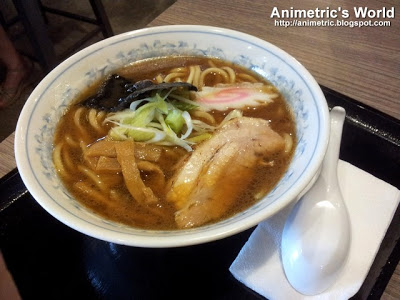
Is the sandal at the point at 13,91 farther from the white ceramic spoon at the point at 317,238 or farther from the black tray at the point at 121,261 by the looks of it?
the white ceramic spoon at the point at 317,238

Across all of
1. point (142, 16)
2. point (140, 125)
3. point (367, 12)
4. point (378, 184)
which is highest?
point (140, 125)

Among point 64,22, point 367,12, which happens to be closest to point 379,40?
point 367,12

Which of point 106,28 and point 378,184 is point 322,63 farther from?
point 106,28

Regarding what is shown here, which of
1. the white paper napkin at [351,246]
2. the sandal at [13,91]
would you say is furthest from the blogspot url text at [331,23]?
the sandal at [13,91]

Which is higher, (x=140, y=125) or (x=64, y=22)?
(x=140, y=125)

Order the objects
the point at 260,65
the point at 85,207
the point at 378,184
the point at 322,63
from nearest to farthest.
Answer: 1. the point at 85,207
2. the point at 378,184
3. the point at 260,65
4. the point at 322,63

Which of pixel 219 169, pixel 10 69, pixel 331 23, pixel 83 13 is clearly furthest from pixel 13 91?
pixel 219 169

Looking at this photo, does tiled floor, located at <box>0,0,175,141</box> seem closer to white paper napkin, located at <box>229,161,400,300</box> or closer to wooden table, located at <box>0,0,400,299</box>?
wooden table, located at <box>0,0,400,299</box>
